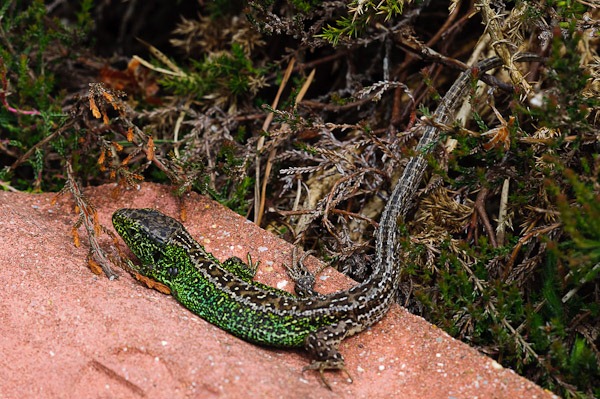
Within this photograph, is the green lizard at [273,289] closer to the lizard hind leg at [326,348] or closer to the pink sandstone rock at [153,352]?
the lizard hind leg at [326,348]

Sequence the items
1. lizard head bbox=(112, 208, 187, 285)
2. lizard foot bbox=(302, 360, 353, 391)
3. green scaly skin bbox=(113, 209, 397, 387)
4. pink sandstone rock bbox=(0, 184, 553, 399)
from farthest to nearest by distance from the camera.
Result: lizard head bbox=(112, 208, 187, 285) < green scaly skin bbox=(113, 209, 397, 387) < lizard foot bbox=(302, 360, 353, 391) < pink sandstone rock bbox=(0, 184, 553, 399)

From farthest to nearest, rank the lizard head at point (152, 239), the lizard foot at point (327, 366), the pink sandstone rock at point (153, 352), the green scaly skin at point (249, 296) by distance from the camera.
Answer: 1. the lizard head at point (152, 239)
2. the green scaly skin at point (249, 296)
3. the lizard foot at point (327, 366)
4. the pink sandstone rock at point (153, 352)

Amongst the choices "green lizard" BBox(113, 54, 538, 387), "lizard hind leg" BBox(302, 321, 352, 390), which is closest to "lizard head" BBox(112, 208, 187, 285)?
"green lizard" BBox(113, 54, 538, 387)

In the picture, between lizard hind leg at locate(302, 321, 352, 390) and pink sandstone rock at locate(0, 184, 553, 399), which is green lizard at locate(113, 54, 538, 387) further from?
pink sandstone rock at locate(0, 184, 553, 399)

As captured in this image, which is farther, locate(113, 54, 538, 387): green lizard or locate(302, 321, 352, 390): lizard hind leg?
locate(113, 54, 538, 387): green lizard

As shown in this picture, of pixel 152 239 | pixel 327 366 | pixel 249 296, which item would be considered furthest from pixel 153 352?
pixel 152 239

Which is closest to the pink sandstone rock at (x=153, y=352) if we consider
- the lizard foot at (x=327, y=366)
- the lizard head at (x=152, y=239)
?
the lizard foot at (x=327, y=366)
